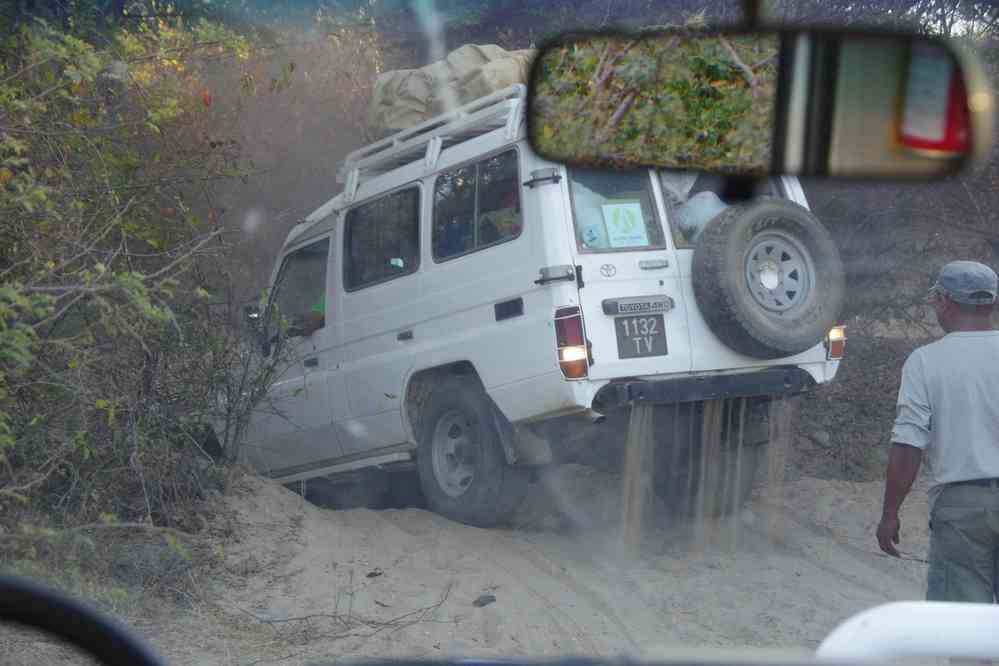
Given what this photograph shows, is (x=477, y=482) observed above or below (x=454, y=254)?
below

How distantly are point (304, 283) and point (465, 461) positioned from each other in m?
2.13

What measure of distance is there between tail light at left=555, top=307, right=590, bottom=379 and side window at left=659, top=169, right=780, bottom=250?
0.77 m

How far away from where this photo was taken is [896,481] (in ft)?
14.4

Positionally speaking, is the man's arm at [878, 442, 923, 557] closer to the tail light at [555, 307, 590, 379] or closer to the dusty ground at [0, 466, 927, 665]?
the dusty ground at [0, 466, 927, 665]

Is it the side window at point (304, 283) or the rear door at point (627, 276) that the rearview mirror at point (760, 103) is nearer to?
the rear door at point (627, 276)

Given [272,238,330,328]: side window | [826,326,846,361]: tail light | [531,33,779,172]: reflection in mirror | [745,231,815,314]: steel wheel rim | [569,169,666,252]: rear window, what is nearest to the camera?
[531,33,779,172]: reflection in mirror

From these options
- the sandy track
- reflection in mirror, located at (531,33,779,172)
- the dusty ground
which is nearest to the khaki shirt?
the dusty ground

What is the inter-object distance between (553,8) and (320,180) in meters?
3.16

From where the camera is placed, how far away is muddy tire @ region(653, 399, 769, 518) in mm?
6863

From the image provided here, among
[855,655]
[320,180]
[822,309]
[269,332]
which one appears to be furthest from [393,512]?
[855,655]

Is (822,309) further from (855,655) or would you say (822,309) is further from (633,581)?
(855,655)

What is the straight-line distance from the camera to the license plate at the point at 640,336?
6.43m

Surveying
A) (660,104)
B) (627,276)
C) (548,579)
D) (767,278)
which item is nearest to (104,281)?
(627,276)

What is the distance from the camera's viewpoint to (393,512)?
7.70 meters
